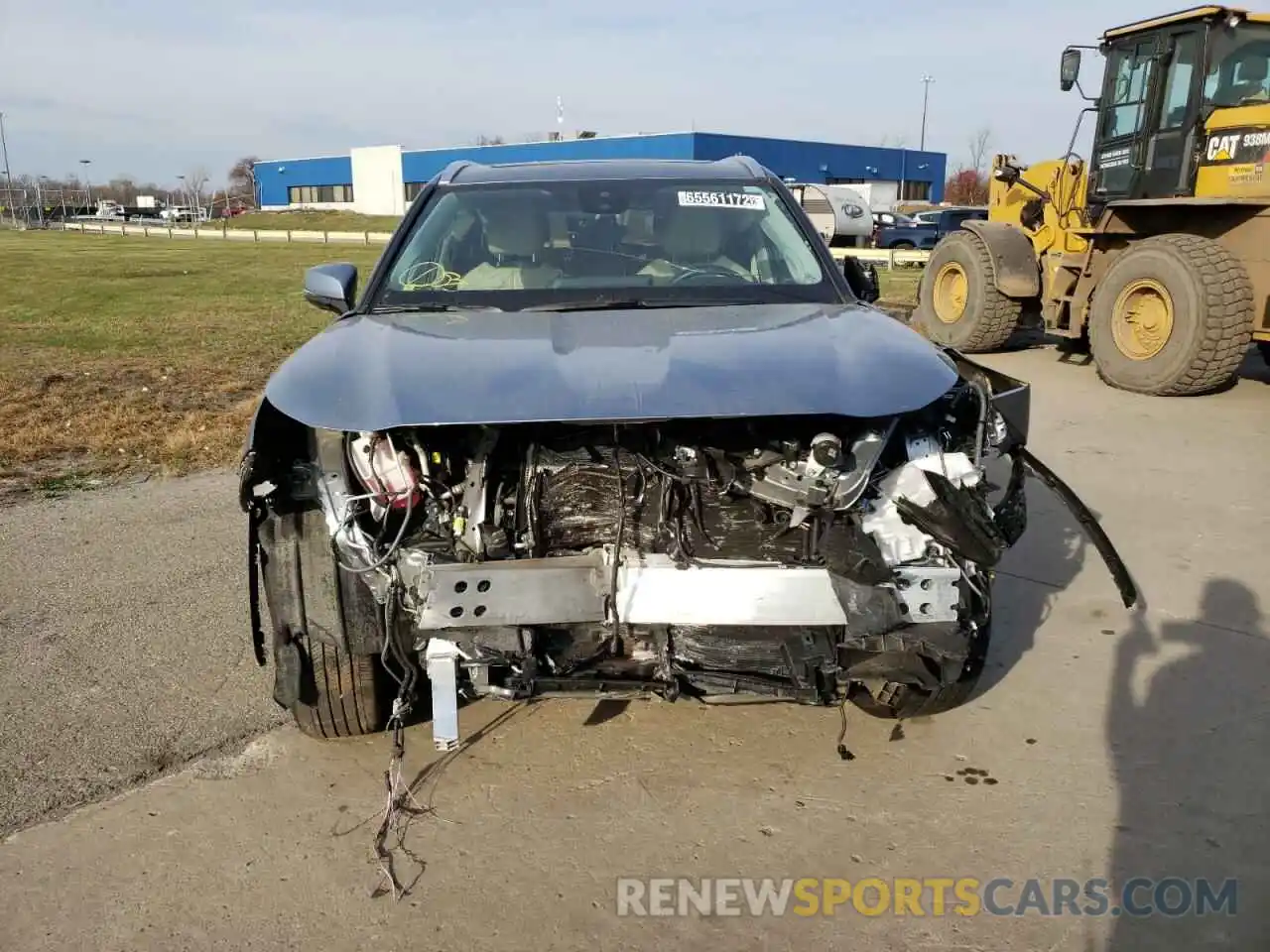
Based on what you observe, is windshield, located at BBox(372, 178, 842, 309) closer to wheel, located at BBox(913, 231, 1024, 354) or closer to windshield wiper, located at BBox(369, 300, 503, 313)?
windshield wiper, located at BBox(369, 300, 503, 313)

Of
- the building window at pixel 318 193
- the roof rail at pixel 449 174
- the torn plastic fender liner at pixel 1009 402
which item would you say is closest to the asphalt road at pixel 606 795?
the torn plastic fender liner at pixel 1009 402

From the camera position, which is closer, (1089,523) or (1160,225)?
(1089,523)

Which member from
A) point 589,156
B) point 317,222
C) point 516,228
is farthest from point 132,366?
point 317,222

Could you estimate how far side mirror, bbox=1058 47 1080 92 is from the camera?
919 centimetres

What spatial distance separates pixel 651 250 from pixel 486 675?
194 centimetres

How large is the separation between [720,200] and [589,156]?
187ft

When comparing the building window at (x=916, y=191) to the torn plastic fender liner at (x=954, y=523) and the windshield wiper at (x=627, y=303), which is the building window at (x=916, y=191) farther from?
the torn plastic fender liner at (x=954, y=523)

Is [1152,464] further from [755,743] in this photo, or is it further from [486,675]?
[486,675]

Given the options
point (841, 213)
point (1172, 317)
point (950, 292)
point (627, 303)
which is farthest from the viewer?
point (841, 213)

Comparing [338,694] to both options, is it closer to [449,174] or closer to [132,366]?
[449,174]

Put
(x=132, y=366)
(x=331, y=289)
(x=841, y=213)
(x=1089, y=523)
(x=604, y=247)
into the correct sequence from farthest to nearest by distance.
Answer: (x=841, y=213) → (x=132, y=366) → (x=604, y=247) → (x=331, y=289) → (x=1089, y=523)

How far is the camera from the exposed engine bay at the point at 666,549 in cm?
255

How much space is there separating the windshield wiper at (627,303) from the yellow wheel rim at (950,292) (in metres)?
8.11

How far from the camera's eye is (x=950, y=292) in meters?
11.3
